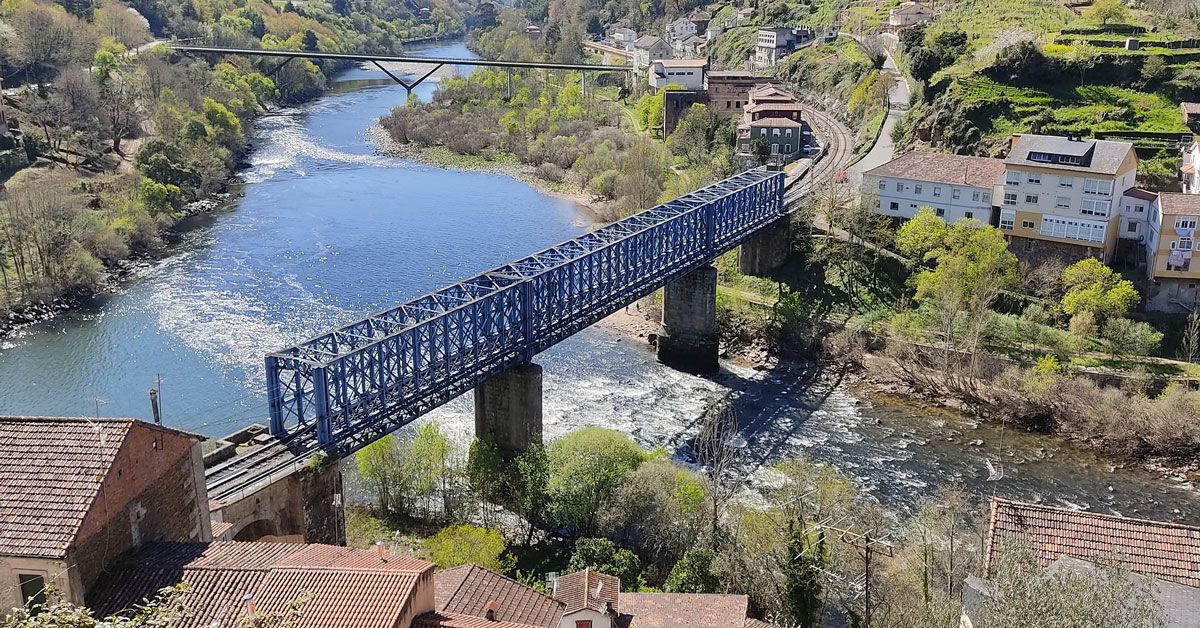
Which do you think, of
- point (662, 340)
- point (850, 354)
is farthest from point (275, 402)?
point (850, 354)

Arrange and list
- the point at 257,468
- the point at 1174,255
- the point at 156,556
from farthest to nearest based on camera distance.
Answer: the point at 1174,255
the point at 257,468
the point at 156,556

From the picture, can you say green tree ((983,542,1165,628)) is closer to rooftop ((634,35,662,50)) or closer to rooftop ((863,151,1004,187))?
rooftop ((863,151,1004,187))

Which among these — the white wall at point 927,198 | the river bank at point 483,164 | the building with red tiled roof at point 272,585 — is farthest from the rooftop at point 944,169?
the building with red tiled roof at point 272,585

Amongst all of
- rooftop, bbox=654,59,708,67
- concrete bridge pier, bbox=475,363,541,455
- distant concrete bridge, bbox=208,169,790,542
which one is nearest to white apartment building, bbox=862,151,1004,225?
distant concrete bridge, bbox=208,169,790,542

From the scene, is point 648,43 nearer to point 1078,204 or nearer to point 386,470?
point 1078,204

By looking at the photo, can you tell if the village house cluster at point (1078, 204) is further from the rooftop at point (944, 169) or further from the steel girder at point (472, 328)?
the steel girder at point (472, 328)

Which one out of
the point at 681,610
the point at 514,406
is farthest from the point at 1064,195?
the point at 681,610
